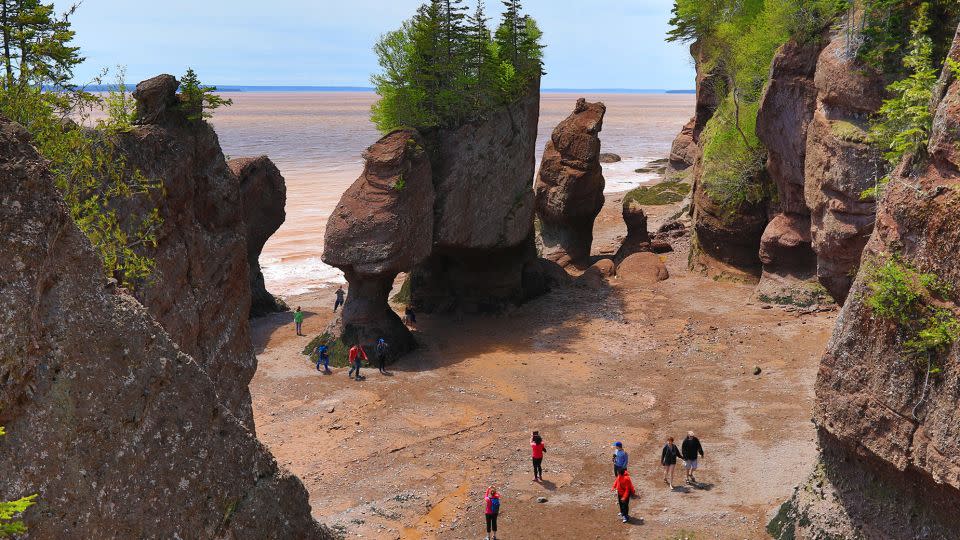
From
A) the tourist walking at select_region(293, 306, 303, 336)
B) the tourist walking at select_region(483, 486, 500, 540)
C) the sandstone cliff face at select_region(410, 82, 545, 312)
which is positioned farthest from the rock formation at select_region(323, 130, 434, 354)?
the tourist walking at select_region(483, 486, 500, 540)

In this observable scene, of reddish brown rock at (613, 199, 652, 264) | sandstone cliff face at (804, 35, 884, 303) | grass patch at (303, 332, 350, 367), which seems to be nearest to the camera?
sandstone cliff face at (804, 35, 884, 303)

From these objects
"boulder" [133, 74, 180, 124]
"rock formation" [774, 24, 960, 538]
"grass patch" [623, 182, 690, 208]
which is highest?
"boulder" [133, 74, 180, 124]

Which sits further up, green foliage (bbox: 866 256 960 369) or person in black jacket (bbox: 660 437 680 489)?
green foliage (bbox: 866 256 960 369)

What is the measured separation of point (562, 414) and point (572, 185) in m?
18.1

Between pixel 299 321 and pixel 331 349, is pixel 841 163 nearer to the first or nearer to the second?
pixel 331 349

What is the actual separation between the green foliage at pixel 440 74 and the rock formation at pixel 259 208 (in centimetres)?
604

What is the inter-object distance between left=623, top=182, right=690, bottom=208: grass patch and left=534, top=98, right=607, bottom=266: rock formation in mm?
19280

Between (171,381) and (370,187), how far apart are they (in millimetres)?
21418

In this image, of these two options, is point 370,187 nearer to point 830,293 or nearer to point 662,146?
point 830,293

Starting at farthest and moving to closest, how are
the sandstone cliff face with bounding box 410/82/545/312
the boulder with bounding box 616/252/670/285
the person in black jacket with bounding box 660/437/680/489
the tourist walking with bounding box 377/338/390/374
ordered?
the boulder with bounding box 616/252/670/285 < the sandstone cliff face with bounding box 410/82/545/312 < the tourist walking with bounding box 377/338/390/374 < the person in black jacket with bounding box 660/437/680/489

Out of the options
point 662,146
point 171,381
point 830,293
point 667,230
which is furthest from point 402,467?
point 662,146

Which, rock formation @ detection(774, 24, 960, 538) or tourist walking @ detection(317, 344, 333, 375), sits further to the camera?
tourist walking @ detection(317, 344, 333, 375)

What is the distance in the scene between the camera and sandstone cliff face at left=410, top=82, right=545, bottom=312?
3272cm

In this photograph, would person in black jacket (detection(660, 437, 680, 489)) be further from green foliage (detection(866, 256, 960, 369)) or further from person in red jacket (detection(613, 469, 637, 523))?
green foliage (detection(866, 256, 960, 369))
